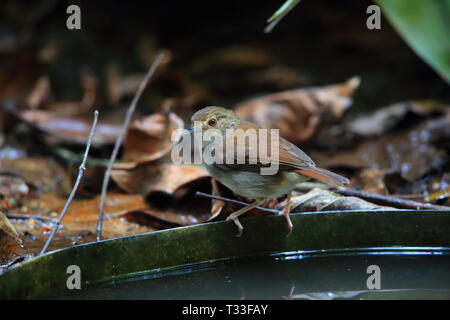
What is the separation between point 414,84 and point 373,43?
0.75m

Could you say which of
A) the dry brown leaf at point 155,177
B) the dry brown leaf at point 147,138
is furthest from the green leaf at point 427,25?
the dry brown leaf at point 147,138

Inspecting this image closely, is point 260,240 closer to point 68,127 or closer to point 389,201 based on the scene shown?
point 389,201

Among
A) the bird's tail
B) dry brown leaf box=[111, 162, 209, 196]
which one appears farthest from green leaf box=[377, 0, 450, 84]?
dry brown leaf box=[111, 162, 209, 196]

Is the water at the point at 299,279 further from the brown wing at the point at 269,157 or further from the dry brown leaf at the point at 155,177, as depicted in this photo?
the dry brown leaf at the point at 155,177

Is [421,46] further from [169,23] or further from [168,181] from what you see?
[169,23]

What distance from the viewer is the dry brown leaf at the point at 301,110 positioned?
5895 mm

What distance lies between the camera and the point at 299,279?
3.02 metres

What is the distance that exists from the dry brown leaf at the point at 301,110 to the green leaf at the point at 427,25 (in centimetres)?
277

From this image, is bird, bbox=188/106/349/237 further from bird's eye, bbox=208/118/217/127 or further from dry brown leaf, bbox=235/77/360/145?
dry brown leaf, bbox=235/77/360/145

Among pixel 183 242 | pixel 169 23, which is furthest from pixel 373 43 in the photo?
pixel 183 242

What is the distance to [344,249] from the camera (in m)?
3.34

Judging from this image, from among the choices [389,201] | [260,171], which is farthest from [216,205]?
[389,201]

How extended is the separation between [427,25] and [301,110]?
2934 mm

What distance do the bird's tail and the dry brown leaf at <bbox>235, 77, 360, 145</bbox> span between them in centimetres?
238
